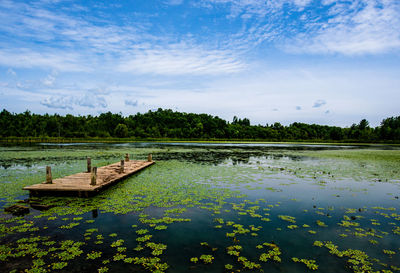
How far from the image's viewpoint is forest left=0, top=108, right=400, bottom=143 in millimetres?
121688

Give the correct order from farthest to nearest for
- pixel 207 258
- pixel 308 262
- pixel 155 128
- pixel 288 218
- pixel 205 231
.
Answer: pixel 155 128 < pixel 288 218 < pixel 205 231 < pixel 207 258 < pixel 308 262

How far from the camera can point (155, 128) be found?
138500 millimetres

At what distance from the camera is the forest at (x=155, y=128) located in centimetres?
12169

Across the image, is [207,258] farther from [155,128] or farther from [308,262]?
[155,128]

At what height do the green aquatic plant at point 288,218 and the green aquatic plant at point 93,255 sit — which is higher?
the green aquatic plant at point 93,255

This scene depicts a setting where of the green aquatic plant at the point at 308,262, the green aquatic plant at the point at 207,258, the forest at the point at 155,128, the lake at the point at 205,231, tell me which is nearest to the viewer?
the green aquatic plant at the point at 308,262

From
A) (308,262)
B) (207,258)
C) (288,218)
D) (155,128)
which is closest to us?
(308,262)

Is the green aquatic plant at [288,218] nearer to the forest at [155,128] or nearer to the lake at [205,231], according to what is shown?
the lake at [205,231]

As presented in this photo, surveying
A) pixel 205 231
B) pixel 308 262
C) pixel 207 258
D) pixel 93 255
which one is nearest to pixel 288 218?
pixel 308 262

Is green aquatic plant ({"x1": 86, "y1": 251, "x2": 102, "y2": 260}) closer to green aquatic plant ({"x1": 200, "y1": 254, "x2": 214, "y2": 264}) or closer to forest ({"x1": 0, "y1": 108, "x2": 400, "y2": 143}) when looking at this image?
green aquatic plant ({"x1": 200, "y1": 254, "x2": 214, "y2": 264})

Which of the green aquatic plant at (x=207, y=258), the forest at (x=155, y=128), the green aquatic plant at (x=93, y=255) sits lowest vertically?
the green aquatic plant at (x=207, y=258)

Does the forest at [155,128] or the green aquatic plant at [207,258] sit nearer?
the green aquatic plant at [207,258]

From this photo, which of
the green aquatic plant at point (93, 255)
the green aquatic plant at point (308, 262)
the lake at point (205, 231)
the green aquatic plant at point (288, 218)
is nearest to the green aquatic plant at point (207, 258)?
the lake at point (205, 231)

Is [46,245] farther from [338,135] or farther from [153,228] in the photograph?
[338,135]
